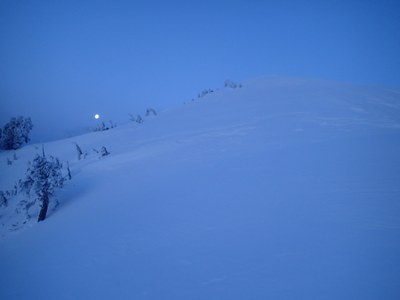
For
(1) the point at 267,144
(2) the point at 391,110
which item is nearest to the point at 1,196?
(1) the point at 267,144

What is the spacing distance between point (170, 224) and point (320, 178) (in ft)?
9.50

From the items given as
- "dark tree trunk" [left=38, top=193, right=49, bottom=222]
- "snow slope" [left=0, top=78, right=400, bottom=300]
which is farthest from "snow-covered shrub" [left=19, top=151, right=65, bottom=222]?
"snow slope" [left=0, top=78, right=400, bottom=300]

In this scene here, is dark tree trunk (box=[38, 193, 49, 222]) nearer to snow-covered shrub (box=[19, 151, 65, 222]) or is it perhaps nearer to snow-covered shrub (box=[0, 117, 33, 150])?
snow-covered shrub (box=[19, 151, 65, 222])

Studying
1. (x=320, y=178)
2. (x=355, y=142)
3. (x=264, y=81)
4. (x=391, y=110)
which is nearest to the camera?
(x=320, y=178)

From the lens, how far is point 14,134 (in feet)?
55.1

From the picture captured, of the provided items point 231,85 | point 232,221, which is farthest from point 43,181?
point 231,85

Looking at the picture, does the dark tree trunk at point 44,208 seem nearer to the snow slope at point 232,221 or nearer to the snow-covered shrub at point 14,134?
the snow slope at point 232,221

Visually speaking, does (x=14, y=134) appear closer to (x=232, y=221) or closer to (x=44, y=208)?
(x=44, y=208)

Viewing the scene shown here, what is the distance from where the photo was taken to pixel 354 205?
410cm

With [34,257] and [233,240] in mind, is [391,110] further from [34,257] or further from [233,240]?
[34,257]

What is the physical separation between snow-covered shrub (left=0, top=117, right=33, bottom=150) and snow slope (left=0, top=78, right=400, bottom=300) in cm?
842

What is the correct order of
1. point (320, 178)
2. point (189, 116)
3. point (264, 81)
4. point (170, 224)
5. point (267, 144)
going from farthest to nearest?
point (264, 81) → point (189, 116) → point (267, 144) → point (320, 178) → point (170, 224)

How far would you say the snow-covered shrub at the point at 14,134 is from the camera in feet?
54.6

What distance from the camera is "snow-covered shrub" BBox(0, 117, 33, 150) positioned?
16.6 meters
